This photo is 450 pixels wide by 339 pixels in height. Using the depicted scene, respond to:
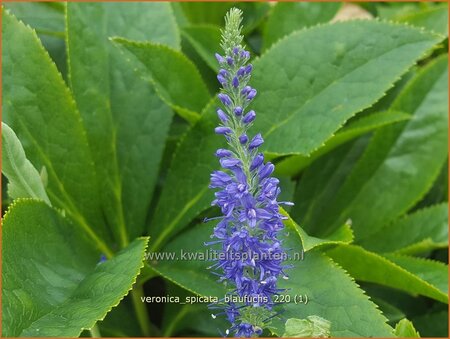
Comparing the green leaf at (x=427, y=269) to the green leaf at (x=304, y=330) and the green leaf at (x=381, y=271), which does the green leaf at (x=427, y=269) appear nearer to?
the green leaf at (x=381, y=271)

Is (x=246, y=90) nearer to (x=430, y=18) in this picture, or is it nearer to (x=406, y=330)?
(x=406, y=330)

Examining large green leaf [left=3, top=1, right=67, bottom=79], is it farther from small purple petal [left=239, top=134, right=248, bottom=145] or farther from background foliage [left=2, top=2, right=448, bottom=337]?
small purple petal [left=239, top=134, right=248, bottom=145]

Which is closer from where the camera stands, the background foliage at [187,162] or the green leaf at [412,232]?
the background foliage at [187,162]

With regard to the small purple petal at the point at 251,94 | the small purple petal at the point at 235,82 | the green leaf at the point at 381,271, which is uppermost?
the small purple petal at the point at 235,82

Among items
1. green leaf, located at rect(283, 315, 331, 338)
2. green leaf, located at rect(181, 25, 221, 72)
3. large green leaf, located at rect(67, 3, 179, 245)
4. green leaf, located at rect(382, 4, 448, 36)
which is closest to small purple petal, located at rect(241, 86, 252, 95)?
green leaf, located at rect(283, 315, 331, 338)

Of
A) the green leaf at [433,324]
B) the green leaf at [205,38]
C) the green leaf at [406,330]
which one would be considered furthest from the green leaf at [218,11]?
the green leaf at [406,330]

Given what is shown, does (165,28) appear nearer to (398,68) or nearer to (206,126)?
(206,126)

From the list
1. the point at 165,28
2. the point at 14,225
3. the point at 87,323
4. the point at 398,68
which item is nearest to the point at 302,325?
the point at 87,323
